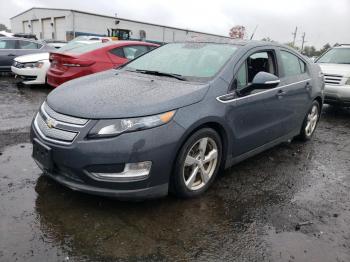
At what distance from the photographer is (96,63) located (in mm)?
7484

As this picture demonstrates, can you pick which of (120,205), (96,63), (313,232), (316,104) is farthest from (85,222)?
(96,63)

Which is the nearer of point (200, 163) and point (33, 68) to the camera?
point (200, 163)

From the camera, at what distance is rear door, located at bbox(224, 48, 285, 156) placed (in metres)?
3.69

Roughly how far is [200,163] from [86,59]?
4.87 metres

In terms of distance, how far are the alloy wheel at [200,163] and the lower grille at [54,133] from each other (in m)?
1.05

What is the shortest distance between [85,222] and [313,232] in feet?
6.51

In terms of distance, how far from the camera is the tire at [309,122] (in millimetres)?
5391

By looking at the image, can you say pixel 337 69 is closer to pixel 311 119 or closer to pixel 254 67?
pixel 311 119

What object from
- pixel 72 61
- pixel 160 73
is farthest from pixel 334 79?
pixel 72 61

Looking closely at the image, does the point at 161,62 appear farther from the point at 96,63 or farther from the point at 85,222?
the point at 96,63

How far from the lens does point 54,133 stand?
9.88 feet

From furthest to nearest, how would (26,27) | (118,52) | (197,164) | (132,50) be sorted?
(26,27) → (132,50) → (118,52) → (197,164)

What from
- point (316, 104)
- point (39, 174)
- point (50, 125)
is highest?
point (50, 125)

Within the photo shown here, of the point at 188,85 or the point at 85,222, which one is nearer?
the point at 85,222
